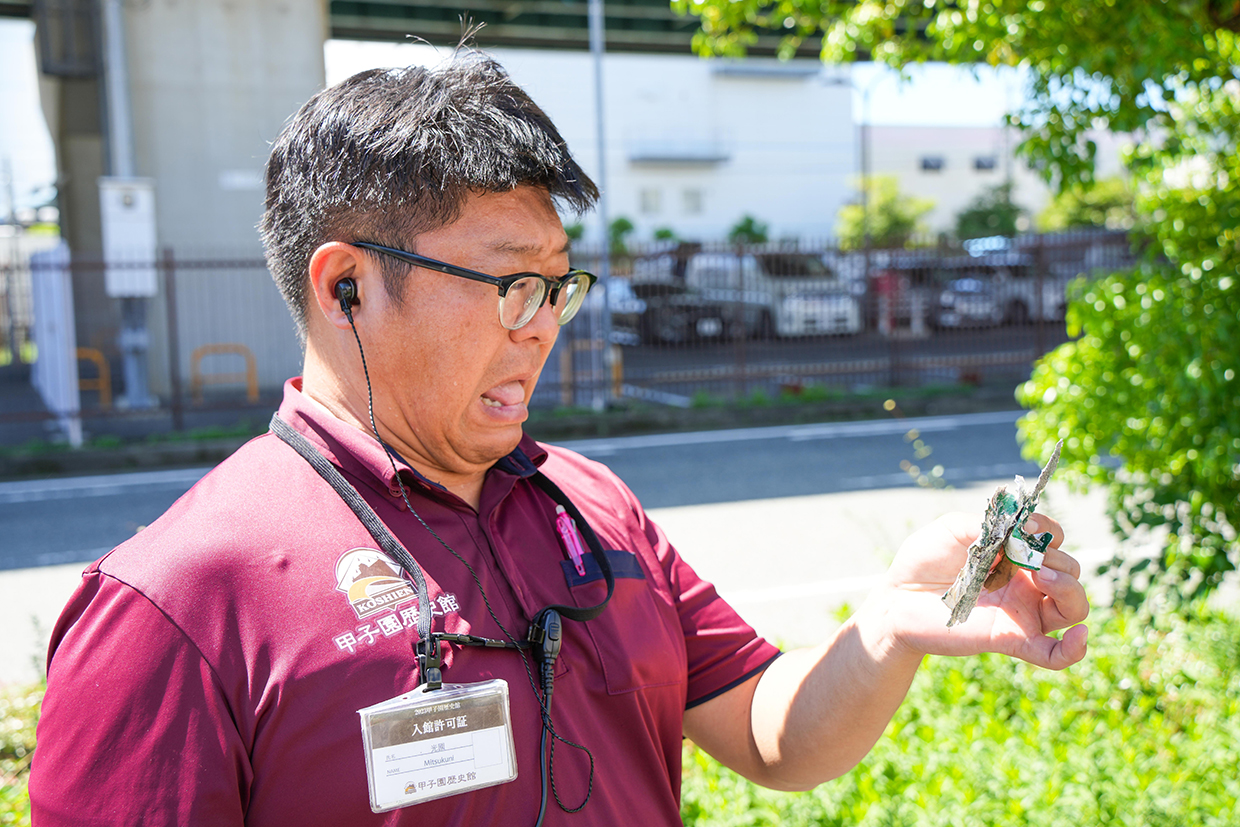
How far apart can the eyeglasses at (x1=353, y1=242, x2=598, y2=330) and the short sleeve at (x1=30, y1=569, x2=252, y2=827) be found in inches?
21.3

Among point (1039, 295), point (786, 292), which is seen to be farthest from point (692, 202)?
point (1039, 295)

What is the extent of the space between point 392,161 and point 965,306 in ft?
50.3

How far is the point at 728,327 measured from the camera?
1499cm

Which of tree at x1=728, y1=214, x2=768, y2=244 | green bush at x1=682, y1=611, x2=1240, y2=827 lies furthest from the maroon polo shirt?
tree at x1=728, y1=214, x2=768, y2=244

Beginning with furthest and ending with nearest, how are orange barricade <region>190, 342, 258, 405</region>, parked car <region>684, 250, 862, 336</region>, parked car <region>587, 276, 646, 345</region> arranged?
parked car <region>587, 276, 646, 345</region> < parked car <region>684, 250, 862, 336</region> < orange barricade <region>190, 342, 258, 405</region>

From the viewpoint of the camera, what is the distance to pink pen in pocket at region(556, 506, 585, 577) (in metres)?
1.54

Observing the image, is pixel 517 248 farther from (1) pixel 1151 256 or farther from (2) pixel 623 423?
(2) pixel 623 423

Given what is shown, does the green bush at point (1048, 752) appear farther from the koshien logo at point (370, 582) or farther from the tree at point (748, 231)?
the tree at point (748, 231)

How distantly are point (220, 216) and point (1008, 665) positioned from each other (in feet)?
45.2

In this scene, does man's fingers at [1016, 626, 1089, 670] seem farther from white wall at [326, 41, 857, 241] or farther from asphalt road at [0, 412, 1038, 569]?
white wall at [326, 41, 857, 241]

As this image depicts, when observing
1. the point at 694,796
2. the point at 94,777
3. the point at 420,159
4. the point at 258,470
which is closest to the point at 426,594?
the point at 258,470

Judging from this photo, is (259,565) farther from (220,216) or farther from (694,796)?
(220,216)

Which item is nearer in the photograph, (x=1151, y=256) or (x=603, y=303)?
(x=1151, y=256)

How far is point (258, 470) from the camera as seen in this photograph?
1360 mm
